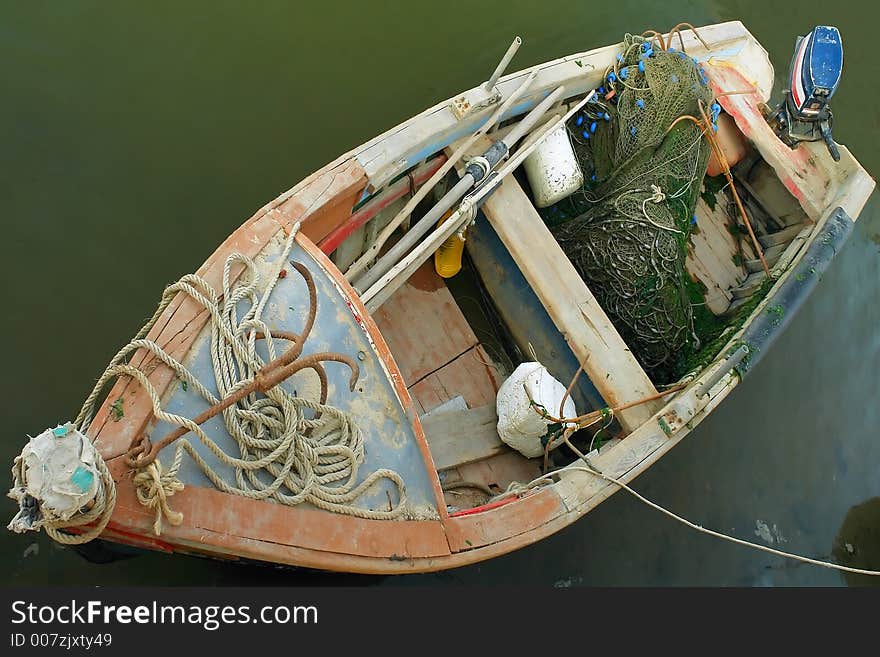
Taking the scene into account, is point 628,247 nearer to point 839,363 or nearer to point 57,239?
point 839,363

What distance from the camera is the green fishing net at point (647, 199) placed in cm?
390

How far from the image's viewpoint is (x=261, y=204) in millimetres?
4469

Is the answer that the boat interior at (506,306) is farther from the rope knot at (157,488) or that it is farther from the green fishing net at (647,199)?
the rope knot at (157,488)

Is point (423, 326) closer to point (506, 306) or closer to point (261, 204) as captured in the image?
point (506, 306)

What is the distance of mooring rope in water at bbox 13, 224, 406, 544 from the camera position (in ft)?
7.78

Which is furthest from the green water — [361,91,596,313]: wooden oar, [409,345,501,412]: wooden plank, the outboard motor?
the outboard motor

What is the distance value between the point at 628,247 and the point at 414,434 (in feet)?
5.51

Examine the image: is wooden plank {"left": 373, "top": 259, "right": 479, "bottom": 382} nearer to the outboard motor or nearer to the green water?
the green water

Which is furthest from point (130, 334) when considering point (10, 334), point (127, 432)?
point (127, 432)

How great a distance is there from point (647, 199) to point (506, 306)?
922mm

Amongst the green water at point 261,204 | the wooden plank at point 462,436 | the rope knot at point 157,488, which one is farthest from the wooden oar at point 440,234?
the green water at point 261,204

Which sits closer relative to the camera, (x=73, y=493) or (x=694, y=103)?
(x=73, y=493)

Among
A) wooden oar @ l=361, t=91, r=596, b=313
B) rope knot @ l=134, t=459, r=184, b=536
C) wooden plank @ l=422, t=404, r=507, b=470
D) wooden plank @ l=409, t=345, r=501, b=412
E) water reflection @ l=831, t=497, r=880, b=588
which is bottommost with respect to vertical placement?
water reflection @ l=831, t=497, r=880, b=588

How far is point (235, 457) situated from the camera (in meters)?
2.61
